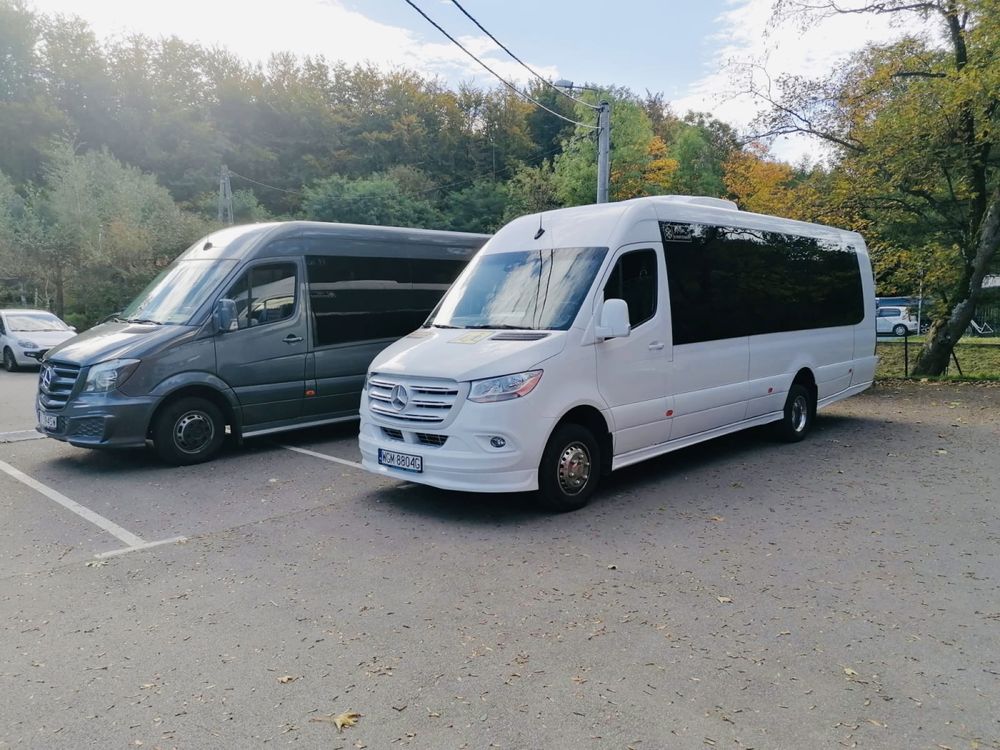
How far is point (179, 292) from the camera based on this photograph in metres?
8.53

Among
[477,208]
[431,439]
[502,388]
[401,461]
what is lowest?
[401,461]

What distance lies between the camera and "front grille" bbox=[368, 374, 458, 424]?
18.8 ft

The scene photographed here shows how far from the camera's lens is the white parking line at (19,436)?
9.34 meters

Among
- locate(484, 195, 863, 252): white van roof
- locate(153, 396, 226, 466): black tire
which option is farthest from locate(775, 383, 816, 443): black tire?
locate(153, 396, 226, 466): black tire

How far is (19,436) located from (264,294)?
4.22 m

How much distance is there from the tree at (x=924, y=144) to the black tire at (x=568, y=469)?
11.6 meters

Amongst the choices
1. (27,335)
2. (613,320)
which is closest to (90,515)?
(613,320)

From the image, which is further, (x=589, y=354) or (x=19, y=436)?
(x=19, y=436)

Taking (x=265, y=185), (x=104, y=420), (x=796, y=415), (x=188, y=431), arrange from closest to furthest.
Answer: (x=104, y=420), (x=188, y=431), (x=796, y=415), (x=265, y=185)

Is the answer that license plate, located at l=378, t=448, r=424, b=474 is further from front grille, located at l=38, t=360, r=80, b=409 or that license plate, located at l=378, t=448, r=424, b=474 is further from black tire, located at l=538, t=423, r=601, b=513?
front grille, located at l=38, t=360, r=80, b=409

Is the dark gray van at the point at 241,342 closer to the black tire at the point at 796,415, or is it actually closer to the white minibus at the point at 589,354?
the white minibus at the point at 589,354

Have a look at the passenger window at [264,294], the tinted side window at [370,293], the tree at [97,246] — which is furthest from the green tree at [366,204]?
the passenger window at [264,294]

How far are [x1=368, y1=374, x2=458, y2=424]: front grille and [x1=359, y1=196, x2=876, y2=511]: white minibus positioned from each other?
13 mm

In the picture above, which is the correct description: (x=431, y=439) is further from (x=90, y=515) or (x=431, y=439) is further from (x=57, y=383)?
(x=57, y=383)
